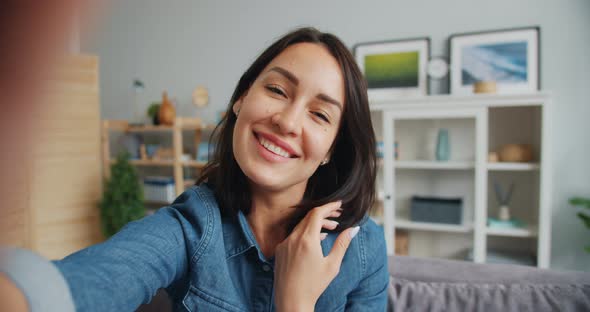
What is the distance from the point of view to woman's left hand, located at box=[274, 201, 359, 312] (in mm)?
654

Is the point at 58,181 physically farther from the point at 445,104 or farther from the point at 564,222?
the point at 564,222

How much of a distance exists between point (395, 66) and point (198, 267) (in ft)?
7.20

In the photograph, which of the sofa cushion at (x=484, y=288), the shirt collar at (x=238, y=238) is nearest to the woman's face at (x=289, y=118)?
the shirt collar at (x=238, y=238)

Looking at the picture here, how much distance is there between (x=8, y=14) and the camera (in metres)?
0.07

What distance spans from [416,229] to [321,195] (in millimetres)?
1846

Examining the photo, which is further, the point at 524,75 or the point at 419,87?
the point at 419,87

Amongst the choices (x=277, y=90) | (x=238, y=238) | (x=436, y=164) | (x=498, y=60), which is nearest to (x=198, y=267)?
(x=238, y=238)

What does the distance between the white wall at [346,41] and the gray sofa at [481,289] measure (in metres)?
1.44

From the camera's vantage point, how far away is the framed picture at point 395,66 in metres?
2.48

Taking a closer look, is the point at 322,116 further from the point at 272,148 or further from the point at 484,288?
the point at 484,288

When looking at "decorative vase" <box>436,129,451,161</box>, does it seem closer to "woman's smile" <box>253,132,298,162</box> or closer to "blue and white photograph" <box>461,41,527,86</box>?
"blue and white photograph" <box>461,41,527,86</box>

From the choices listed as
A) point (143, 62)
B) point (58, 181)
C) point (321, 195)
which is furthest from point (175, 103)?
point (58, 181)

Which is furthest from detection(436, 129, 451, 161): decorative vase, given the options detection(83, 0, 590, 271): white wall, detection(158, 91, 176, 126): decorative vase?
detection(158, 91, 176, 126): decorative vase

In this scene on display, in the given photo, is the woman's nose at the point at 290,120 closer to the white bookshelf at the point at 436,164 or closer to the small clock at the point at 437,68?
the white bookshelf at the point at 436,164
